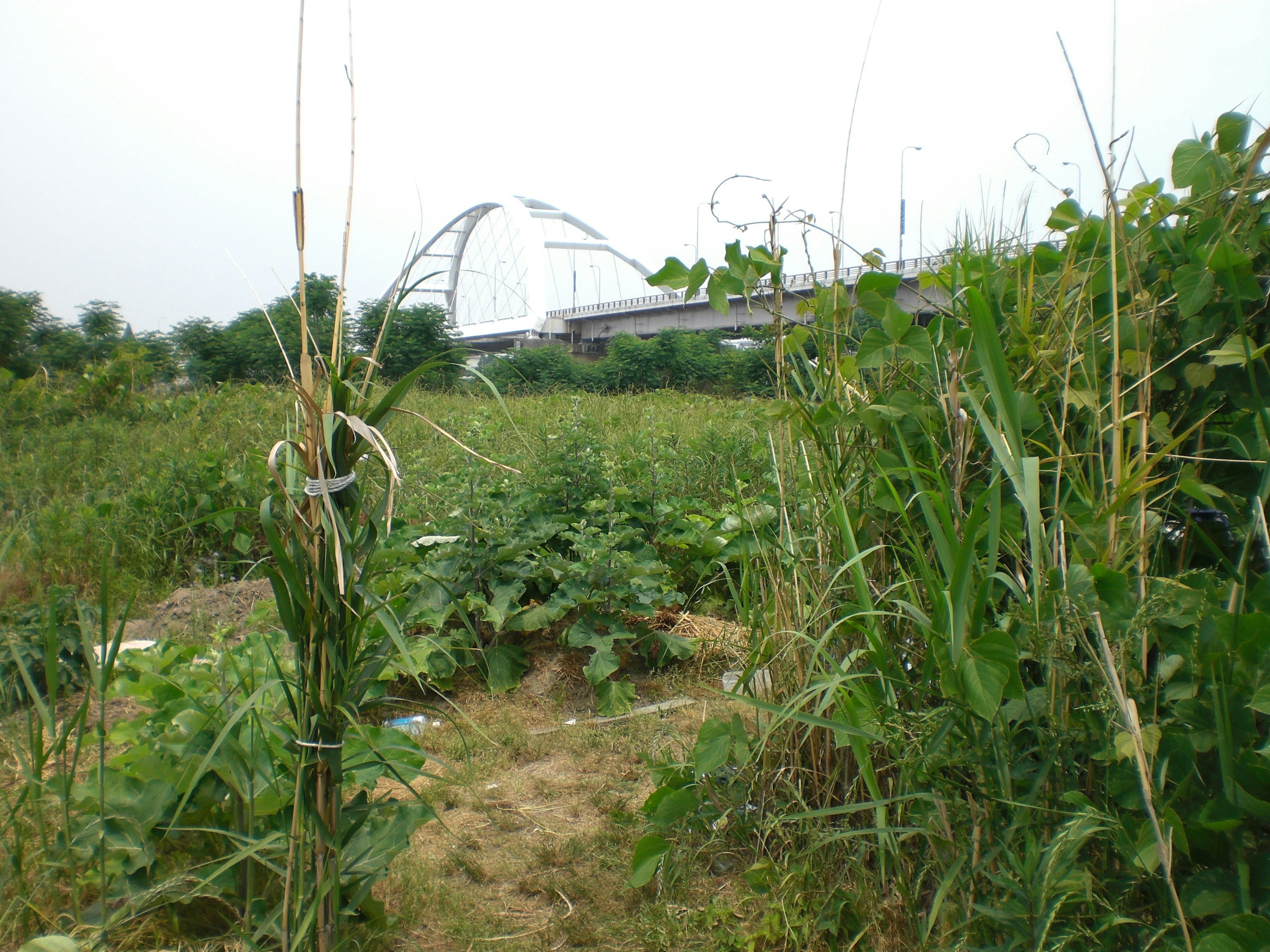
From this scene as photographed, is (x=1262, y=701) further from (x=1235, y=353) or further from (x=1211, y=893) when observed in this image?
(x=1235, y=353)

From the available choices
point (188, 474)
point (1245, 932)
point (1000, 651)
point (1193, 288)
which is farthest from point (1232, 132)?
point (188, 474)

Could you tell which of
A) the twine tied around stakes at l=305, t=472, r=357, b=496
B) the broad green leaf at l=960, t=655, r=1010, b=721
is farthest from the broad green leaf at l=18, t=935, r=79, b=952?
the broad green leaf at l=960, t=655, r=1010, b=721

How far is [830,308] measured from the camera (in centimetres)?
171

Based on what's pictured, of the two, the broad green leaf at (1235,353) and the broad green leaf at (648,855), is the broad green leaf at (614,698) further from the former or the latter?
the broad green leaf at (1235,353)

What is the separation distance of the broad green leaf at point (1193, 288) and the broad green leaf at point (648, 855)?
4.73 ft

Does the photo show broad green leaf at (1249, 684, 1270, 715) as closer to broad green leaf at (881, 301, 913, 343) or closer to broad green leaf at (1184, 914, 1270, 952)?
broad green leaf at (1184, 914, 1270, 952)

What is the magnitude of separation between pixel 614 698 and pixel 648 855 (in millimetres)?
1216

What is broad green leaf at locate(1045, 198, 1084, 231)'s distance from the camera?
1.50m

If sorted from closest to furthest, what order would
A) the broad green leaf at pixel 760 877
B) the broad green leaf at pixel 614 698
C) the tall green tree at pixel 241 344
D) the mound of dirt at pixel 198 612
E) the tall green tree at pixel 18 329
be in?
the broad green leaf at pixel 760 877 < the broad green leaf at pixel 614 698 < the mound of dirt at pixel 198 612 < the tall green tree at pixel 18 329 < the tall green tree at pixel 241 344

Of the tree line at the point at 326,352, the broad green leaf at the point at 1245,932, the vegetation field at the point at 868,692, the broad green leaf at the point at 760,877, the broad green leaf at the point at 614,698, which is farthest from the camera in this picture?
the tree line at the point at 326,352

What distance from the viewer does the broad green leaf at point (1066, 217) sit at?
4.94ft

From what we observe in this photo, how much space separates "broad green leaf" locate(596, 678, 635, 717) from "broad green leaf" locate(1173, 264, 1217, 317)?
2222 millimetres

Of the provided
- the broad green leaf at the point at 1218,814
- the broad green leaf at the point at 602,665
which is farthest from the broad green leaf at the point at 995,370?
the broad green leaf at the point at 602,665

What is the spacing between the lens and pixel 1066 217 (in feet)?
5.02
